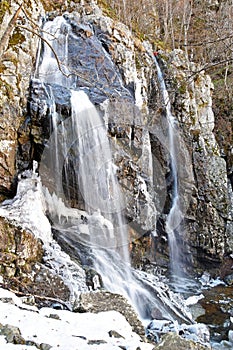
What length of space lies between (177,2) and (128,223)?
13.7 metres

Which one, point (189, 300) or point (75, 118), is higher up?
point (75, 118)

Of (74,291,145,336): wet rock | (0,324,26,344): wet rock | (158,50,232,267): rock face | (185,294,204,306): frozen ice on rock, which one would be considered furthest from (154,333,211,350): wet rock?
(158,50,232,267): rock face

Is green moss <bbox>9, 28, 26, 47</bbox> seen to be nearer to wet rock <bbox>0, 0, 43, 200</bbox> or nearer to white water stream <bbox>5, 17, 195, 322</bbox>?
wet rock <bbox>0, 0, 43, 200</bbox>

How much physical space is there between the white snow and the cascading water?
8.92 ft

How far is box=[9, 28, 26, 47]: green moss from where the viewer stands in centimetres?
782

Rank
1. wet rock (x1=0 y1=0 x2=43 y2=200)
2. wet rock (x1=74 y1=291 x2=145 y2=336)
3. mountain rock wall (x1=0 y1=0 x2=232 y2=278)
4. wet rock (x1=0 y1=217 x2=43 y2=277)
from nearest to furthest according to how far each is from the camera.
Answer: wet rock (x1=74 y1=291 x2=145 y2=336), wet rock (x1=0 y1=217 x2=43 y2=277), wet rock (x1=0 y1=0 x2=43 y2=200), mountain rock wall (x1=0 y1=0 x2=232 y2=278)

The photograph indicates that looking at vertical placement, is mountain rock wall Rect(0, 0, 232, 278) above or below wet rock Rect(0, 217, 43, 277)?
above

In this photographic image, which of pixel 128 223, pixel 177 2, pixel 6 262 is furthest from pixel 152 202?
pixel 177 2

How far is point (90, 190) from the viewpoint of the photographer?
7.44 metres

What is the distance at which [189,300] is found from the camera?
7.30 m

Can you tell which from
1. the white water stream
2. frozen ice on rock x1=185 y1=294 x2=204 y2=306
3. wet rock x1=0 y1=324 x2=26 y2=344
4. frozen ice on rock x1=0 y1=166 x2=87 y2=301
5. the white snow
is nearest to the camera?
wet rock x1=0 y1=324 x2=26 y2=344

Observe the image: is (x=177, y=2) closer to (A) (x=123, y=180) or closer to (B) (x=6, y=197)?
(A) (x=123, y=180)

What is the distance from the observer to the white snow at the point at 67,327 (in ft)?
8.93

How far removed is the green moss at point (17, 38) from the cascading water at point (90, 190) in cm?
83
